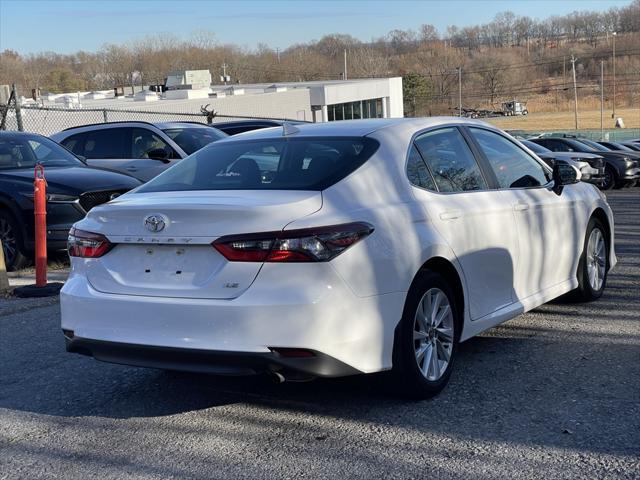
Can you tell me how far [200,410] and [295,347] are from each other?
1034 mm

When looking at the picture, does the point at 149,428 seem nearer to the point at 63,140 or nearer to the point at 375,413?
the point at 375,413

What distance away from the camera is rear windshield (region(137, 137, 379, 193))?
4594 mm

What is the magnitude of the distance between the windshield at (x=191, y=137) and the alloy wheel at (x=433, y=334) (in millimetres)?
9128

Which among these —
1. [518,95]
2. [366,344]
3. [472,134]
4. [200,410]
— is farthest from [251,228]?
[518,95]

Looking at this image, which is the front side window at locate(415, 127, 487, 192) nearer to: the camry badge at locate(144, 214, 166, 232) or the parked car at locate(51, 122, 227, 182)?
the camry badge at locate(144, 214, 166, 232)

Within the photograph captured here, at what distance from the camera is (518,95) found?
134250mm

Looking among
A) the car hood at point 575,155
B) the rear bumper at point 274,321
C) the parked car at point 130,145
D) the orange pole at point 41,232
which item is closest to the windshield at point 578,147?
the car hood at point 575,155

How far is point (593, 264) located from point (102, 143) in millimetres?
8660

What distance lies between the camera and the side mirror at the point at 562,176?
6305 mm

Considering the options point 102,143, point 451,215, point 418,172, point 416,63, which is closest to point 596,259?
point 451,215

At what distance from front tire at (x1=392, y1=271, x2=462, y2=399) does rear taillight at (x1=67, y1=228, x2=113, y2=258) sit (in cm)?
164

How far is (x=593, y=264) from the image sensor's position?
7000mm

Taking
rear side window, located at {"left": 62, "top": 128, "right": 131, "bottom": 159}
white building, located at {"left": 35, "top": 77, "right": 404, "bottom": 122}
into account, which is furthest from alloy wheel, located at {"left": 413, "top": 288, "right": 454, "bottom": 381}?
white building, located at {"left": 35, "top": 77, "right": 404, "bottom": 122}

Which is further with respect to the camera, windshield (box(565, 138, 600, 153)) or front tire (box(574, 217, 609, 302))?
windshield (box(565, 138, 600, 153))
